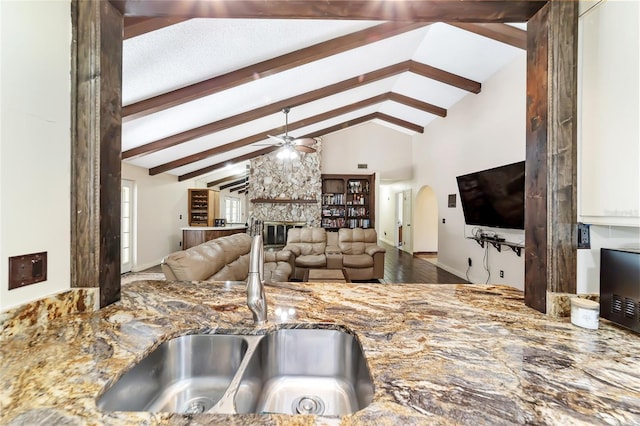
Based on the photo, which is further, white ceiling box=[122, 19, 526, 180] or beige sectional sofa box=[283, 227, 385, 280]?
beige sectional sofa box=[283, 227, 385, 280]

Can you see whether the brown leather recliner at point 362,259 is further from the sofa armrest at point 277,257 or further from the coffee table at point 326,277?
the sofa armrest at point 277,257

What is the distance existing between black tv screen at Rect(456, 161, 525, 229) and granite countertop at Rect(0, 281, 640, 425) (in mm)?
2944

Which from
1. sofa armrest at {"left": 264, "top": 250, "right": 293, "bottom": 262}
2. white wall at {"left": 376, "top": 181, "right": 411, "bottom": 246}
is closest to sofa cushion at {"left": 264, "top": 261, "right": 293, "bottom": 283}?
sofa armrest at {"left": 264, "top": 250, "right": 293, "bottom": 262}

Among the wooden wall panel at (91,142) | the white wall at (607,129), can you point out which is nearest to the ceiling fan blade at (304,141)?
the wooden wall panel at (91,142)

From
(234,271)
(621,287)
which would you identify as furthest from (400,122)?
(621,287)

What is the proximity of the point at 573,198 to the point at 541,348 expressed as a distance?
63 centimetres

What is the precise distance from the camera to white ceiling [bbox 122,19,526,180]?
2.57 meters

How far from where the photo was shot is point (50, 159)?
3.35 feet

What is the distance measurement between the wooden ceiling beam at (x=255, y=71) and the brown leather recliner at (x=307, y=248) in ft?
10.4

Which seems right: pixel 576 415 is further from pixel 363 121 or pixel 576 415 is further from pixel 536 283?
pixel 363 121

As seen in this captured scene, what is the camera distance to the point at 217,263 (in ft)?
9.75

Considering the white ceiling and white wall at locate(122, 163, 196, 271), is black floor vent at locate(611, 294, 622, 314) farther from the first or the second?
white wall at locate(122, 163, 196, 271)

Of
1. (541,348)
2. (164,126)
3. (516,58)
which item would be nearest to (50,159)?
(541,348)

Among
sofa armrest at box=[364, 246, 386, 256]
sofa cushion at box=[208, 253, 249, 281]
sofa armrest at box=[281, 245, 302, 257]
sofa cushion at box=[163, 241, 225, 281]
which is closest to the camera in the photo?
sofa cushion at box=[163, 241, 225, 281]
